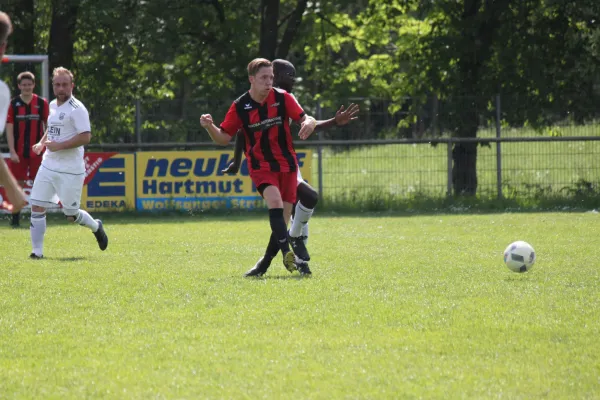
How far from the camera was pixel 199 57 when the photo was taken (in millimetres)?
26594

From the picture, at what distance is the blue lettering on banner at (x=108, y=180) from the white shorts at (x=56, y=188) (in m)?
8.04

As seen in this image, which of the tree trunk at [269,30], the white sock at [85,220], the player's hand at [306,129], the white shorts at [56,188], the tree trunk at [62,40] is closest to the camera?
the player's hand at [306,129]

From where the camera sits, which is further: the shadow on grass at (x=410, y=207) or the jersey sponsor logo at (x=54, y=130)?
the shadow on grass at (x=410, y=207)

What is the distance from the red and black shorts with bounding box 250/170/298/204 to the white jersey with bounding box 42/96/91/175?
2.78m

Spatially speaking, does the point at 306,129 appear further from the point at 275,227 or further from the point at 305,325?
the point at 305,325

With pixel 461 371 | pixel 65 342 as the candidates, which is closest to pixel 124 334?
pixel 65 342

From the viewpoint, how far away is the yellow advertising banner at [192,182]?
20.1 meters

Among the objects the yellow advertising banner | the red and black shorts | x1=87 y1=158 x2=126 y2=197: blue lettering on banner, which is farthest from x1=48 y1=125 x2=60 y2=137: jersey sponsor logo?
the yellow advertising banner

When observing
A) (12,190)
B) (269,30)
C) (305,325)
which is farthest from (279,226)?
(269,30)

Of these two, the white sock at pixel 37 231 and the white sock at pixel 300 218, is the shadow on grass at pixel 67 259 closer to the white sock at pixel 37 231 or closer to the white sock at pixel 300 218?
the white sock at pixel 37 231

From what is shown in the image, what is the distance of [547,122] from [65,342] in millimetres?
16947

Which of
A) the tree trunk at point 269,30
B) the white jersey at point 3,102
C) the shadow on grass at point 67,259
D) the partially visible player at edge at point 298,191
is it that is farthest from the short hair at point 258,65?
the tree trunk at point 269,30

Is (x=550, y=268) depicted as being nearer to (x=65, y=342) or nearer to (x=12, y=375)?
(x=65, y=342)

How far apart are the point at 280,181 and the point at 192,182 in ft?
34.9
